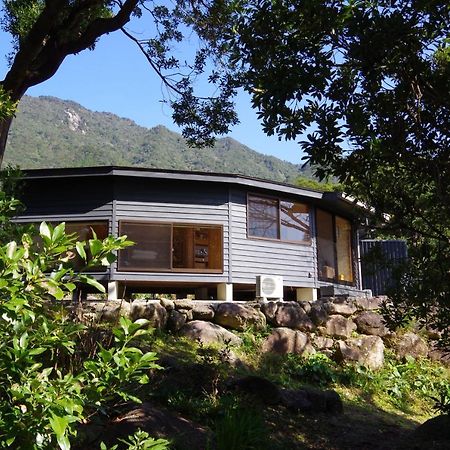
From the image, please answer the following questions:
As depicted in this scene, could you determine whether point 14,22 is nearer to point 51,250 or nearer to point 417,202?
point 417,202

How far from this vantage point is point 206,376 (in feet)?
21.2

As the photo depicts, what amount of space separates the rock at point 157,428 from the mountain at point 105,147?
80.2 meters

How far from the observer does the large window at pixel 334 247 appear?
15924mm

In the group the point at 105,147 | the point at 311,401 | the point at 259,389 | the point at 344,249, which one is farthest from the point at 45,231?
the point at 105,147

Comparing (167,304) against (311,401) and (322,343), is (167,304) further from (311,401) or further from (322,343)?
(311,401)

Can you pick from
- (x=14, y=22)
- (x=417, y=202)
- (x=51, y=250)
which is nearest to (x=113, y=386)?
(x=51, y=250)

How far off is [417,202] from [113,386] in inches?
137

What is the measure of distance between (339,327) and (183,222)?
5199 mm

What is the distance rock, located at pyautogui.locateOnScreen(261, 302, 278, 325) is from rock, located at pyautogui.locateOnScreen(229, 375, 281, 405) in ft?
11.1

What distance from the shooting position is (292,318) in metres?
10.2

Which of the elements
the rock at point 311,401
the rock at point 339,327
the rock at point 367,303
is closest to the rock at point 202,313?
the rock at point 339,327

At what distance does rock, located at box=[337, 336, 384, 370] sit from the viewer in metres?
9.73

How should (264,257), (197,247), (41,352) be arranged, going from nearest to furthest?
(41,352), (197,247), (264,257)

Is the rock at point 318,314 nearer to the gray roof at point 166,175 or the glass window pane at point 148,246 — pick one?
the gray roof at point 166,175
